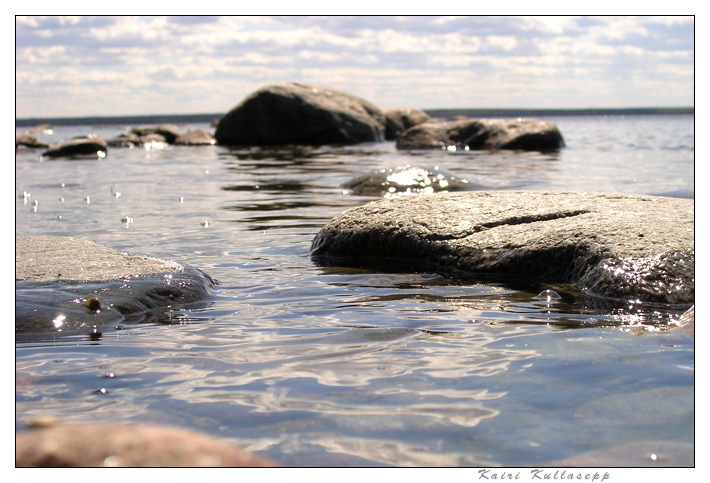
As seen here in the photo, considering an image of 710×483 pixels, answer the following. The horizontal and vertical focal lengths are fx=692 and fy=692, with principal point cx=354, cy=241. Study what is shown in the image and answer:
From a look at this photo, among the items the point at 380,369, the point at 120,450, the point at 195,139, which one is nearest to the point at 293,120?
the point at 195,139

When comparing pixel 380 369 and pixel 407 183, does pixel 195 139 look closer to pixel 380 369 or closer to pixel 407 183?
pixel 407 183

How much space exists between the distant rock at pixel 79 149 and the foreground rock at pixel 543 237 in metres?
16.1

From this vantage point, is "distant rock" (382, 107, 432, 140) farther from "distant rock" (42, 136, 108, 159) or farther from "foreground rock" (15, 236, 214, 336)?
"foreground rock" (15, 236, 214, 336)

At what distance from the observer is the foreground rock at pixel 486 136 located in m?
21.4

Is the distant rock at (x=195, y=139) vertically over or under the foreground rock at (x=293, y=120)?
under

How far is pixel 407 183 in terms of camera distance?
9.78 metres

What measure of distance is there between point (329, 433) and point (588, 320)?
181cm

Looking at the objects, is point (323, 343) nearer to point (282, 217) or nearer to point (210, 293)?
point (210, 293)

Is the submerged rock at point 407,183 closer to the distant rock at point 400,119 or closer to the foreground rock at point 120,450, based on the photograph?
the foreground rock at point 120,450

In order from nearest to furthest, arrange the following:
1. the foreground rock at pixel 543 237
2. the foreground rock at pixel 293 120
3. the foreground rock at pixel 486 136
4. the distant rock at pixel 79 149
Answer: the foreground rock at pixel 543 237 → the distant rock at pixel 79 149 → the foreground rock at pixel 486 136 → the foreground rock at pixel 293 120

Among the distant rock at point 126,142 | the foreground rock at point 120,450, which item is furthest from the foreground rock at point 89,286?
the distant rock at point 126,142

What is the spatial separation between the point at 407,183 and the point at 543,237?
5.17 metres

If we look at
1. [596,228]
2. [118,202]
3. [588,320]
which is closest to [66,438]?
[588,320]

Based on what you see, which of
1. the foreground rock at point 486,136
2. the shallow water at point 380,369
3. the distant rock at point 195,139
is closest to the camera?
the shallow water at point 380,369
